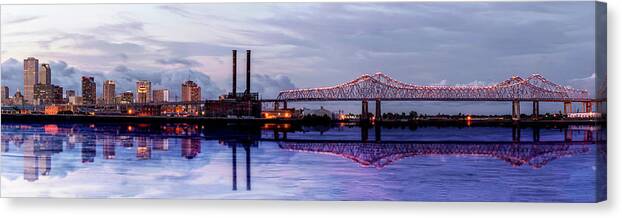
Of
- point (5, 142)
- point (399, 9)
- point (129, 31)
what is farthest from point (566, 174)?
point (5, 142)

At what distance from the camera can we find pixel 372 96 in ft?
63.4

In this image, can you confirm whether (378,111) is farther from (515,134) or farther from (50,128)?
(50,128)

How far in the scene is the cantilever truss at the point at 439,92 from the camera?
1244 cm

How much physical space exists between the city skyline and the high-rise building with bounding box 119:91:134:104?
119 centimetres

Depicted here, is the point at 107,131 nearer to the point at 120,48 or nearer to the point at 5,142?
the point at 5,142

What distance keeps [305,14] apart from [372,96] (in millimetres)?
9641

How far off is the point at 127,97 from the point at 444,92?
18.0ft

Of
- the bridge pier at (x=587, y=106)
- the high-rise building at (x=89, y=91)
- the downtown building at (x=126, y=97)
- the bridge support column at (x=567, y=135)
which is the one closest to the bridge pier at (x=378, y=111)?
the bridge support column at (x=567, y=135)

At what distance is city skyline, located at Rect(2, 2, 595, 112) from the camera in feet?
32.0

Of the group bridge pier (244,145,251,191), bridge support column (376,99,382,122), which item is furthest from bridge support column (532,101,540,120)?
bridge pier (244,145,251,191)

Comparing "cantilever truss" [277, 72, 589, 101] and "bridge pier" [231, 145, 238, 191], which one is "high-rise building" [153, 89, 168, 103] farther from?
"cantilever truss" [277, 72, 589, 101]

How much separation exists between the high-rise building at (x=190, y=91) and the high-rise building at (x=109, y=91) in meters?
1.04

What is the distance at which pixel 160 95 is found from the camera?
46.9 feet

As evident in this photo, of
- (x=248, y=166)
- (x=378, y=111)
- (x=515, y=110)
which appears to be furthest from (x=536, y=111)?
(x=248, y=166)
